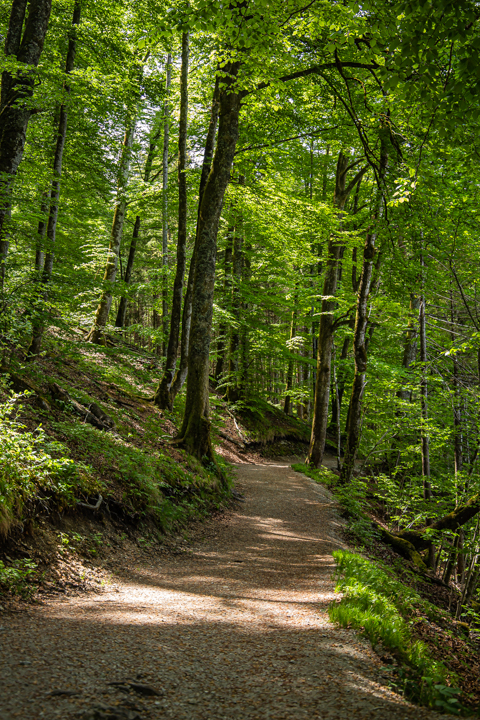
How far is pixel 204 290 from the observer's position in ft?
30.6

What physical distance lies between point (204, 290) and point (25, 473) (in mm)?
5775

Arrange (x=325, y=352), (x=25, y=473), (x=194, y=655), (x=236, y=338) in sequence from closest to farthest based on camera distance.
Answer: (x=194, y=655), (x=25, y=473), (x=325, y=352), (x=236, y=338)

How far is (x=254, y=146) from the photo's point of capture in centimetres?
1145

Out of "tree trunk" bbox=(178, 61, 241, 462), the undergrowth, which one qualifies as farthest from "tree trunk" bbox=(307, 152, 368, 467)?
the undergrowth

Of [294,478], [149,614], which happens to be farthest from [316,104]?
[149,614]

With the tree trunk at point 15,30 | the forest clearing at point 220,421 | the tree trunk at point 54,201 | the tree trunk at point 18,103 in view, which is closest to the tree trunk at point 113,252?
the forest clearing at point 220,421

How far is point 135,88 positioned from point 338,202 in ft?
22.8

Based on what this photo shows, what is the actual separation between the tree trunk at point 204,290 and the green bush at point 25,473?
3945mm

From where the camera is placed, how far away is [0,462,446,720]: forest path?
7.70 feet

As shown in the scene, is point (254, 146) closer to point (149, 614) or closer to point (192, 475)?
point (192, 475)

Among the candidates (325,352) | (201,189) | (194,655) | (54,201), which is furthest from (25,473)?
(325,352)

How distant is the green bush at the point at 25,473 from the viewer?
13.5 feet

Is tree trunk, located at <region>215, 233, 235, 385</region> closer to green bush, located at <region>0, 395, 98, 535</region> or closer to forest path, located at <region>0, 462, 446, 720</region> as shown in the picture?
green bush, located at <region>0, 395, 98, 535</region>

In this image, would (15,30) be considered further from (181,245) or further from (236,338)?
(236,338)
